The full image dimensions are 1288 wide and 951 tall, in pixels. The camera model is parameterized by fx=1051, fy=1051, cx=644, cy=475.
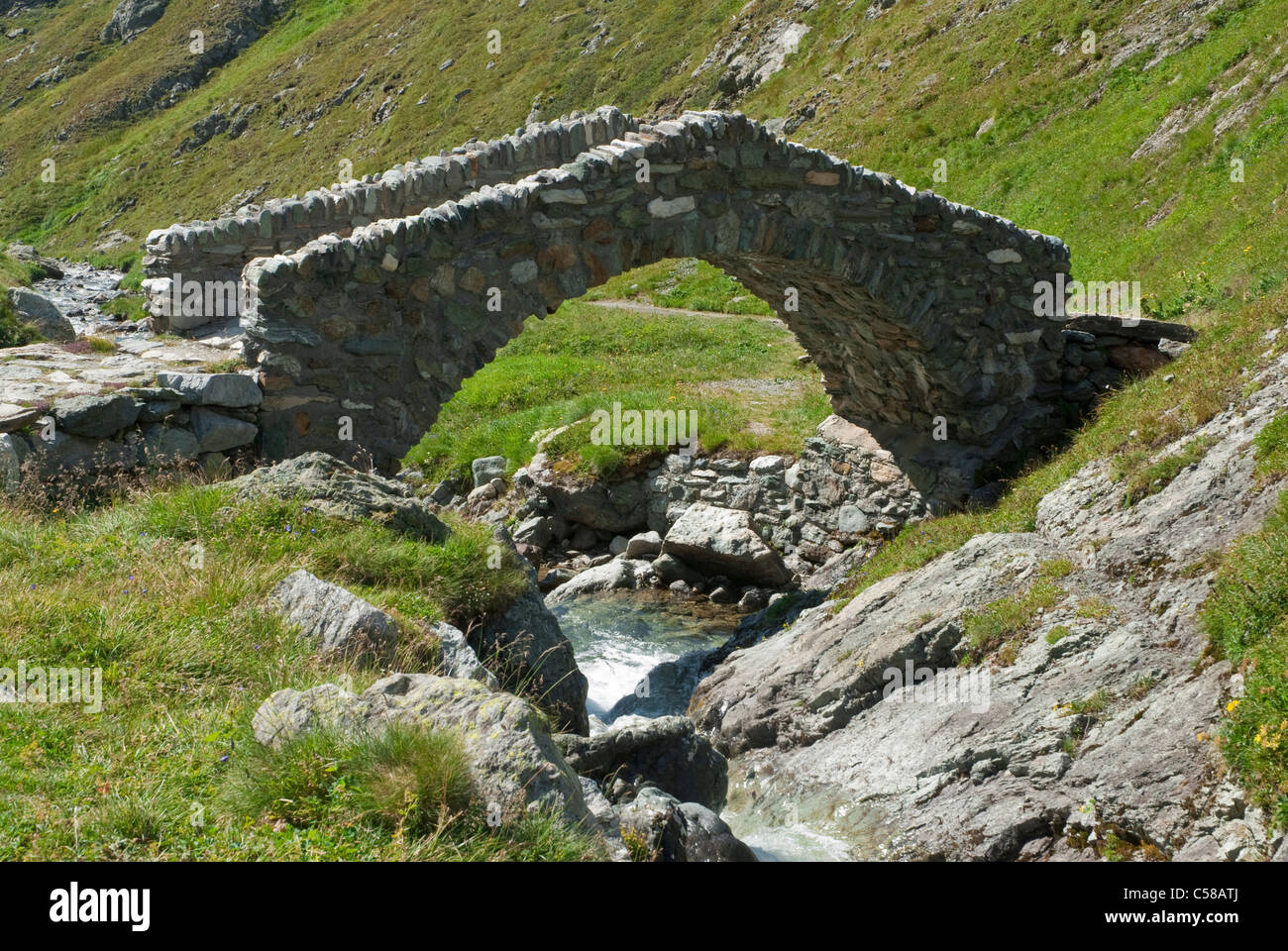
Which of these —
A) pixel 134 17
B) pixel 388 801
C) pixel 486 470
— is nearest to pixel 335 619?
pixel 388 801

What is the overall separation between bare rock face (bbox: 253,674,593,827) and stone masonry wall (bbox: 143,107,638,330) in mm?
8569

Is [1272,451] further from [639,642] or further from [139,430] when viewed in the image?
[139,430]

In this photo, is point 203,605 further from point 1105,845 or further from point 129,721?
point 1105,845

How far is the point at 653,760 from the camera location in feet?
26.2

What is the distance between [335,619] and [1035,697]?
535 cm

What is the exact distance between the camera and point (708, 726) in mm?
11461

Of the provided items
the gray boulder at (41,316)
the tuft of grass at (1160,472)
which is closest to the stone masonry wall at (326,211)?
the gray boulder at (41,316)

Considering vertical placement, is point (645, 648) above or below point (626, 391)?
below

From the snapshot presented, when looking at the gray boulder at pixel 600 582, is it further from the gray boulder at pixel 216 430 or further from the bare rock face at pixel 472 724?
the bare rock face at pixel 472 724

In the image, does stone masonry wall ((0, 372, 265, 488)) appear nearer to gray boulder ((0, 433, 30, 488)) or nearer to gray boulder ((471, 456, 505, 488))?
gray boulder ((0, 433, 30, 488))

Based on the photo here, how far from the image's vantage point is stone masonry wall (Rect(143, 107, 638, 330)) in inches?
503

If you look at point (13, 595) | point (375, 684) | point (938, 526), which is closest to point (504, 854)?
point (375, 684)

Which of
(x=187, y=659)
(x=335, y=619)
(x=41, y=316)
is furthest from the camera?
(x=41, y=316)

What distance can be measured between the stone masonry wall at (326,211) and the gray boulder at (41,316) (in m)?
1.18
